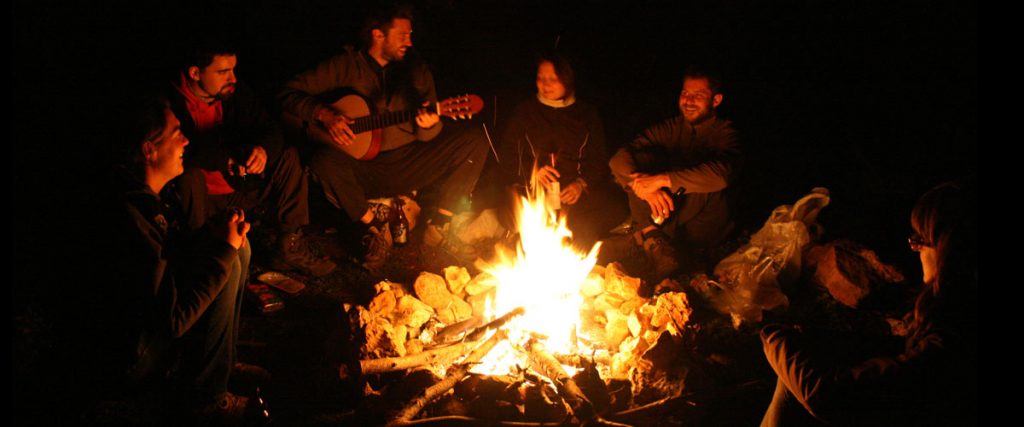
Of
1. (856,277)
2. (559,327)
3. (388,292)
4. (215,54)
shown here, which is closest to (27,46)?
(215,54)

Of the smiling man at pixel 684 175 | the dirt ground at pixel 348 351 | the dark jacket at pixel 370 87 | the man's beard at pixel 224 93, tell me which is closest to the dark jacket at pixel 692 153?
the smiling man at pixel 684 175

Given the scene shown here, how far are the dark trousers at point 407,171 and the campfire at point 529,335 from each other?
3.68ft

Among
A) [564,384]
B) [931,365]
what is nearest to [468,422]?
[564,384]

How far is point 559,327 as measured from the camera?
4.55 m

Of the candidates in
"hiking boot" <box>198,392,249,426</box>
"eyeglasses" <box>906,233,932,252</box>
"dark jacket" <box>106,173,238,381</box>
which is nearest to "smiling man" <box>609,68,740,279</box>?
"eyeglasses" <box>906,233,932,252</box>

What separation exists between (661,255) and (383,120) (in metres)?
2.89

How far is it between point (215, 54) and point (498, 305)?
9.58 feet

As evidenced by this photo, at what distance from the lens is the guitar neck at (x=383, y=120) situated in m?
6.04

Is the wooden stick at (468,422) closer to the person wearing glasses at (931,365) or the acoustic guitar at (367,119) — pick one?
the person wearing glasses at (931,365)

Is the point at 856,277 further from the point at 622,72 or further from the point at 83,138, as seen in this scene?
the point at 83,138

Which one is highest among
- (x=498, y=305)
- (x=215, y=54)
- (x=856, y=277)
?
(x=215, y=54)

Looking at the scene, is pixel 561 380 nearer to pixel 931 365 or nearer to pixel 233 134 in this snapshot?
pixel 931 365

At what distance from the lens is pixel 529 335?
170 inches

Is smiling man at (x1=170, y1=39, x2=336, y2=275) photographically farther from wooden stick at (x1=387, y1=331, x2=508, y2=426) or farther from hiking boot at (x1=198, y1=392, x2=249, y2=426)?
wooden stick at (x1=387, y1=331, x2=508, y2=426)
